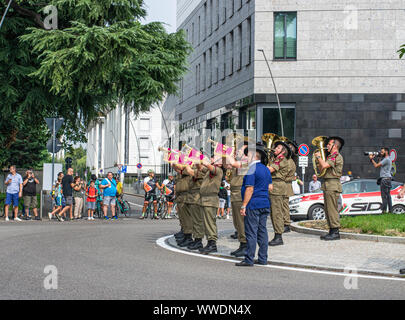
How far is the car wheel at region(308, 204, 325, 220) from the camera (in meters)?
22.1

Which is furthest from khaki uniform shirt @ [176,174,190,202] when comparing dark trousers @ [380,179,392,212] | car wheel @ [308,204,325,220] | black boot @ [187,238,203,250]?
car wheel @ [308,204,325,220]

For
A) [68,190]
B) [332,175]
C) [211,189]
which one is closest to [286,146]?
[332,175]

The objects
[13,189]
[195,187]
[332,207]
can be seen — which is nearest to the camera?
[195,187]

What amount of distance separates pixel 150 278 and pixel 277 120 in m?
32.2

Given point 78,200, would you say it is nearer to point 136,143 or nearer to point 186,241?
point 186,241

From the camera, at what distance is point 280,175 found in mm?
13719

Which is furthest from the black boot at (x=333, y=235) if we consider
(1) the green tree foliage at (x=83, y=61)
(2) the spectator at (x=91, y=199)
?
(2) the spectator at (x=91, y=199)

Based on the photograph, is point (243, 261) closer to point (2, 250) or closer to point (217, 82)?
point (2, 250)

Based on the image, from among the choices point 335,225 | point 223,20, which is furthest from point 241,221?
point 223,20

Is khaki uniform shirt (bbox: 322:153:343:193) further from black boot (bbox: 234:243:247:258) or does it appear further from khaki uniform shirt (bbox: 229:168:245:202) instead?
black boot (bbox: 234:243:247:258)

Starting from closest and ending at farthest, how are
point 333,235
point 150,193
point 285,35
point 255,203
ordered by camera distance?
point 255,203 → point 333,235 → point 150,193 → point 285,35

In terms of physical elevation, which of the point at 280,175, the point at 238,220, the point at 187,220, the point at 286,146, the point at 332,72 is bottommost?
the point at 187,220

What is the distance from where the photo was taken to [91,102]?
26.0 metres
